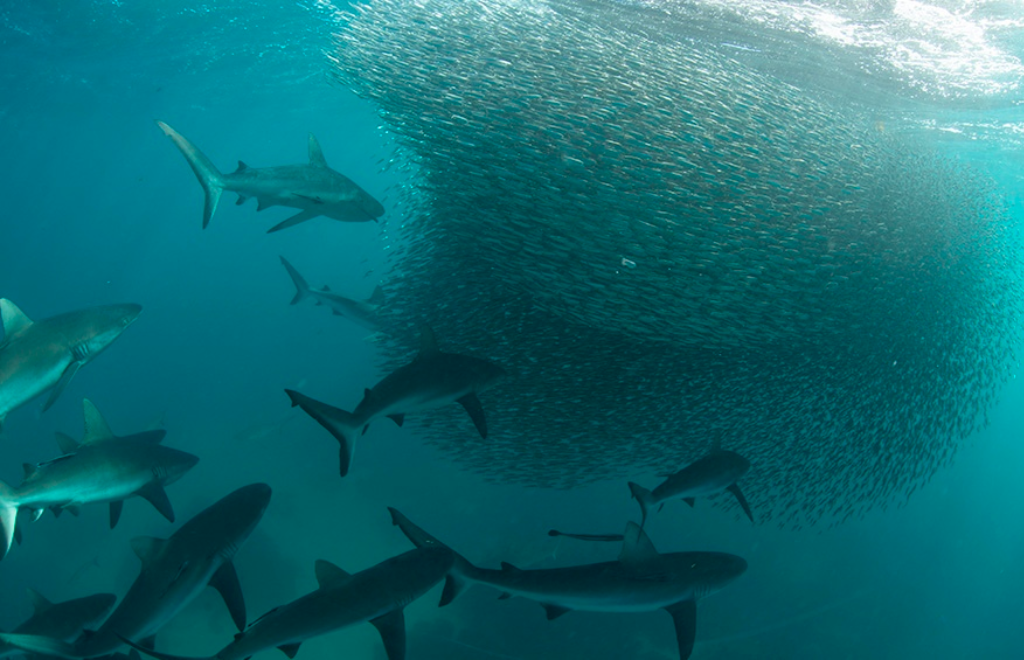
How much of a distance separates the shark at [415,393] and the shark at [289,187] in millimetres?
2853

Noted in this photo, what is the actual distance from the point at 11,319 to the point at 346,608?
3233 millimetres

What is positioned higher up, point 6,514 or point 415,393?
point 415,393

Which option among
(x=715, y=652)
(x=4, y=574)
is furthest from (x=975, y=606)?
(x=4, y=574)

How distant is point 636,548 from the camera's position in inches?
153

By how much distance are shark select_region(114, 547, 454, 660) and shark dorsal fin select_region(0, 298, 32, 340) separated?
237cm

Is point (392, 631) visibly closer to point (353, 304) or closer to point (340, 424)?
point (340, 424)

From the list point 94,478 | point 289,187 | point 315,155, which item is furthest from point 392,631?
point 315,155

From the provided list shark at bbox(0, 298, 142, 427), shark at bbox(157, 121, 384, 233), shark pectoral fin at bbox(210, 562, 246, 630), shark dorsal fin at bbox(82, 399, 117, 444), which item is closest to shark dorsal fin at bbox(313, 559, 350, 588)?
shark pectoral fin at bbox(210, 562, 246, 630)

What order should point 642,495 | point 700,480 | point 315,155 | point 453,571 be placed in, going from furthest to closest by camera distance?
point 315,155
point 700,480
point 642,495
point 453,571

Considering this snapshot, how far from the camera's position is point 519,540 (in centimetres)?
1095

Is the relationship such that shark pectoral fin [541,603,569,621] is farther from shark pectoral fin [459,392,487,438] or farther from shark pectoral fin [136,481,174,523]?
shark pectoral fin [136,481,174,523]

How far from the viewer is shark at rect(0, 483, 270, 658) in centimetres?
324

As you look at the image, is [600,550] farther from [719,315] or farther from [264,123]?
[264,123]

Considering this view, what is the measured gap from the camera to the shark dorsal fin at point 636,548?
12.6 feet
